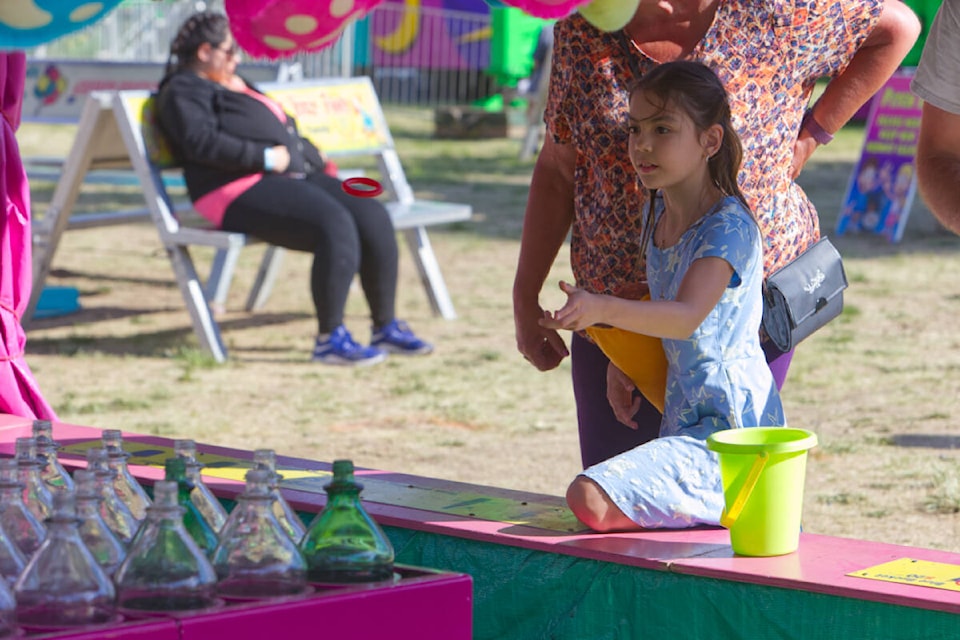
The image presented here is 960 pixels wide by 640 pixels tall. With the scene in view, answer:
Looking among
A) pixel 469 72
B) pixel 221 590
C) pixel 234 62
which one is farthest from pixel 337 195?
pixel 469 72

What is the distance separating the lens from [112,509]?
7.20 ft

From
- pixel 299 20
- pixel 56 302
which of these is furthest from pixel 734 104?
pixel 56 302

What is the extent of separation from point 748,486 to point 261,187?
4.51 meters

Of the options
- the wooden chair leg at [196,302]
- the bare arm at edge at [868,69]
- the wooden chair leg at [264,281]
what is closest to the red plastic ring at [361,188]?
the bare arm at edge at [868,69]

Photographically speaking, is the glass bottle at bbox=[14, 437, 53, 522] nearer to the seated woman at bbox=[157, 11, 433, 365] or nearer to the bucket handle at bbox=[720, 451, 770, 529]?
the bucket handle at bbox=[720, 451, 770, 529]

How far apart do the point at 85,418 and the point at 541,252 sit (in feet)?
10.0

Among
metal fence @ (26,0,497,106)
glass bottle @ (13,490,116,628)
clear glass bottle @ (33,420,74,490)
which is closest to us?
glass bottle @ (13,490,116,628)

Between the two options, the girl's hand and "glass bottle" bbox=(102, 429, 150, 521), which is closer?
"glass bottle" bbox=(102, 429, 150, 521)

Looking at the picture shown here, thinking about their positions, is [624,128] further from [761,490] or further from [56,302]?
[56,302]

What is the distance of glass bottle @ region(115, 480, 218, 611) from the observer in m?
1.88

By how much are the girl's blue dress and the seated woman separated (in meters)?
3.99

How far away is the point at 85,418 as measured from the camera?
573 centimetres

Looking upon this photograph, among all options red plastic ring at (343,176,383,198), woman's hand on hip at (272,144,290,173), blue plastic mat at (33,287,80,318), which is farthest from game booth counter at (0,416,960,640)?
blue plastic mat at (33,287,80,318)

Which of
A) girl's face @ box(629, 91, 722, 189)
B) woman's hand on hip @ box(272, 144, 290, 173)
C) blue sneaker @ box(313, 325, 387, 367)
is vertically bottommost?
blue sneaker @ box(313, 325, 387, 367)
